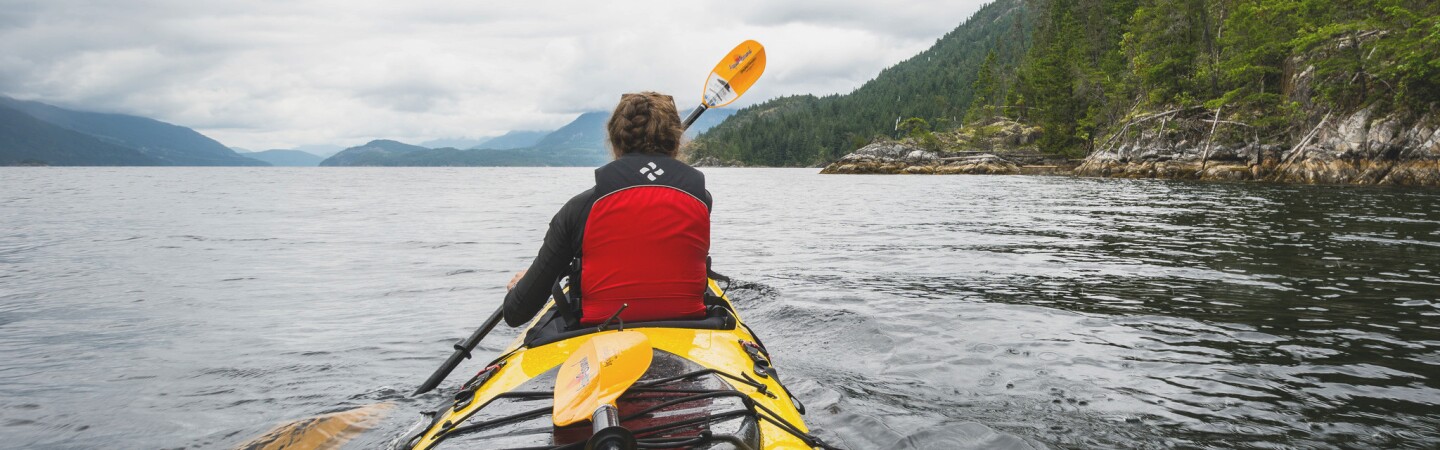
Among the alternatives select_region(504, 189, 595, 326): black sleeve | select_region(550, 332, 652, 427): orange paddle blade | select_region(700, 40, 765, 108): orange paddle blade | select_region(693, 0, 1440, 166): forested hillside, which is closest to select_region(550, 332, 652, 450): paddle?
select_region(550, 332, 652, 427): orange paddle blade

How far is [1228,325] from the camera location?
24.6 ft

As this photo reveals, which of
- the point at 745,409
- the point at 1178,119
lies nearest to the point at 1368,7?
the point at 1178,119

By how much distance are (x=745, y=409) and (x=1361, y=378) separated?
569cm

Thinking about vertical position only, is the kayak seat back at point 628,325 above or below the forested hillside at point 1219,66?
below

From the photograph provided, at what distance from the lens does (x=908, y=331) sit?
7871mm

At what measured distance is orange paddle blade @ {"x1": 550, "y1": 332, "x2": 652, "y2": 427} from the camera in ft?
8.08

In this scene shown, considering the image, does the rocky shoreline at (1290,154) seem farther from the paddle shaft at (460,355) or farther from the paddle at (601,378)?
the paddle at (601,378)

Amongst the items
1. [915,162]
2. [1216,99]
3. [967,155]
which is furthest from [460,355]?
[915,162]

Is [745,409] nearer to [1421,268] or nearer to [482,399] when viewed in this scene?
[482,399]

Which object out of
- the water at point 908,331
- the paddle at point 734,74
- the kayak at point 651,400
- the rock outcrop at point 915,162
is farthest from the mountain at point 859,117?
the kayak at point 651,400

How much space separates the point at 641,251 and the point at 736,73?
460 cm

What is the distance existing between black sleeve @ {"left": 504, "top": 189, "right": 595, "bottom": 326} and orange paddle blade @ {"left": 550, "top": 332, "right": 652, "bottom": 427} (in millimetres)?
1186

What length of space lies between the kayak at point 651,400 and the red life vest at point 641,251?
114 mm

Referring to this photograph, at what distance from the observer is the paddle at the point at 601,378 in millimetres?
2441
